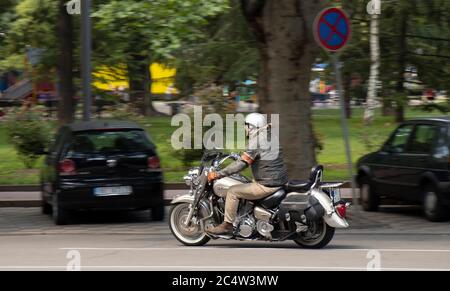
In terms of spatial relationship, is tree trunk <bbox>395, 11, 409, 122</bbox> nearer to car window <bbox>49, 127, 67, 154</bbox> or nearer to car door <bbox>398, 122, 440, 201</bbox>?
car door <bbox>398, 122, 440, 201</bbox>

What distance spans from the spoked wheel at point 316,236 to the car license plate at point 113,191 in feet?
12.6

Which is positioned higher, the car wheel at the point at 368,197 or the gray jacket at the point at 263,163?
the gray jacket at the point at 263,163

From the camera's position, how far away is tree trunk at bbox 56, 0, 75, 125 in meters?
23.0

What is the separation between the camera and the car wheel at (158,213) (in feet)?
47.0

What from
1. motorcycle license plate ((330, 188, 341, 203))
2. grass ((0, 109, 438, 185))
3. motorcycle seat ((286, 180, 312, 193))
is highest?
motorcycle seat ((286, 180, 312, 193))

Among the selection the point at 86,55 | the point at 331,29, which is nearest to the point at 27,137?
the point at 86,55

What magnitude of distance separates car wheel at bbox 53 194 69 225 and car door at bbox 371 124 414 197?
5297 millimetres

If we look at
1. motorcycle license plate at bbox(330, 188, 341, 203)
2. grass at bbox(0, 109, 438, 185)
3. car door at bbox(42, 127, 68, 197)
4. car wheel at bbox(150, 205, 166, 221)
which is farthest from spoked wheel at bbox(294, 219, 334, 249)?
grass at bbox(0, 109, 438, 185)

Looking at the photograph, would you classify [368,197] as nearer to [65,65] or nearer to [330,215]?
[330,215]

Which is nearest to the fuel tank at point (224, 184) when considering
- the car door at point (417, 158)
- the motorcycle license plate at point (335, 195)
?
the motorcycle license plate at point (335, 195)

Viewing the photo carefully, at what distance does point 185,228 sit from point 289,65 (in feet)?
10.5

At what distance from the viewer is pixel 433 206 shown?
1358 centimetres

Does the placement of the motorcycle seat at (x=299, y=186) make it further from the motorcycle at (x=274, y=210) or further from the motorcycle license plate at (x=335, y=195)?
the motorcycle license plate at (x=335, y=195)
